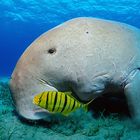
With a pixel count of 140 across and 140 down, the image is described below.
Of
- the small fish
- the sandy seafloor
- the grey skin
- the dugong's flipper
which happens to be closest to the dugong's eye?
the grey skin

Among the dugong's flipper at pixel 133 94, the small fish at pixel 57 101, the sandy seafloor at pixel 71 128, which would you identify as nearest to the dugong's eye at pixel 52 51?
the sandy seafloor at pixel 71 128

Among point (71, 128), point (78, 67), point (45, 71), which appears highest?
point (78, 67)

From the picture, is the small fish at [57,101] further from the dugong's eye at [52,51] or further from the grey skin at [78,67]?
the dugong's eye at [52,51]

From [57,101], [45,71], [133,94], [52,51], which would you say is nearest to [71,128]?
[57,101]

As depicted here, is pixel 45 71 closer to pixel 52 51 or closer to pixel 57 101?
pixel 52 51

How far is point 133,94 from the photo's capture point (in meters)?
5.31

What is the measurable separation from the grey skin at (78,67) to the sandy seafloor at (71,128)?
22cm

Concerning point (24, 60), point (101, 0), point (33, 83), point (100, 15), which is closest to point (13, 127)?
point (33, 83)

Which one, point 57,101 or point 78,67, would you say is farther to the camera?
point 78,67

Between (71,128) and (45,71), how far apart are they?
1.23 meters

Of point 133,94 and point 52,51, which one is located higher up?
point 52,51

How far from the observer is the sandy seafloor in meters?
4.64

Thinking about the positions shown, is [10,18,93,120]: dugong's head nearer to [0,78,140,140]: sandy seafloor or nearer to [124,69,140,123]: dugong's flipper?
[0,78,140,140]: sandy seafloor

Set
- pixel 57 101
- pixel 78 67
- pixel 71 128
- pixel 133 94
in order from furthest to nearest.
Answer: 1. pixel 133 94
2. pixel 78 67
3. pixel 71 128
4. pixel 57 101
